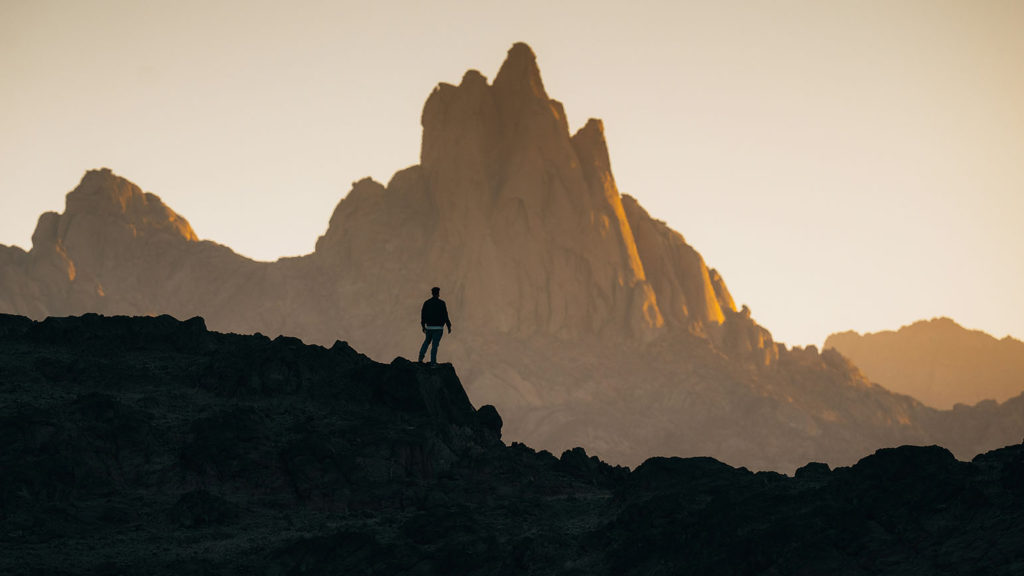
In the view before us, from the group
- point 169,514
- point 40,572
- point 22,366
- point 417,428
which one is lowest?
point 40,572

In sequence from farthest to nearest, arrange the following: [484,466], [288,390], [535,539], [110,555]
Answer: [288,390], [484,466], [535,539], [110,555]

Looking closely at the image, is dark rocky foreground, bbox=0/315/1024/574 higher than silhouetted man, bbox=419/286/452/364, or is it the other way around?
silhouetted man, bbox=419/286/452/364

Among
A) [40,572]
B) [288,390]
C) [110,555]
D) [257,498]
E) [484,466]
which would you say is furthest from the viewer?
[288,390]

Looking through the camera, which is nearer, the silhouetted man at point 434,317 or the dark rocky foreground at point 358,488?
the dark rocky foreground at point 358,488

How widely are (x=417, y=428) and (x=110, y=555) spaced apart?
1100 cm

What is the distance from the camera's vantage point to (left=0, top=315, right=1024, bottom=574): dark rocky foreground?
27.7 meters

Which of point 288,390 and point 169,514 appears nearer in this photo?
point 169,514

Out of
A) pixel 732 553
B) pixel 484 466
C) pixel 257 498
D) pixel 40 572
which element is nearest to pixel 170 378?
pixel 257 498

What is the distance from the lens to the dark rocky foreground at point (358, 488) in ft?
90.8

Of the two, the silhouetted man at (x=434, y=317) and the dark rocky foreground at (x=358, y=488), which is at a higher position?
the silhouetted man at (x=434, y=317)

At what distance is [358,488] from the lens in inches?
1371

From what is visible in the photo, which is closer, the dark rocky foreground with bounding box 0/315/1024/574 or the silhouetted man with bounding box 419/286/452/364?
the dark rocky foreground with bounding box 0/315/1024/574

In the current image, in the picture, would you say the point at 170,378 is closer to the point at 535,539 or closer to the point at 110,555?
the point at 110,555

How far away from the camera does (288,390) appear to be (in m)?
40.1
